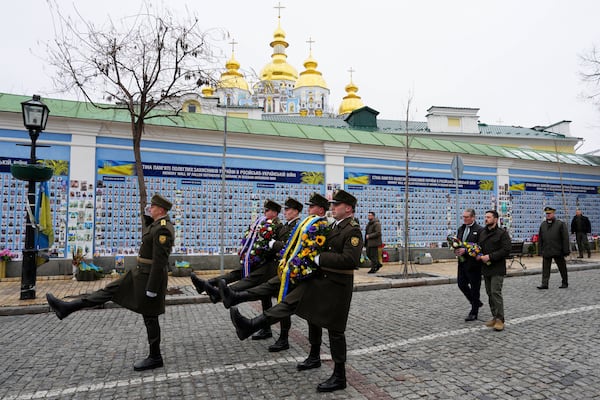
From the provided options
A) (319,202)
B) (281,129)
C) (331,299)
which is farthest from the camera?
(281,129)

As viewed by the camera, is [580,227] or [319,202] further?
[580,227]

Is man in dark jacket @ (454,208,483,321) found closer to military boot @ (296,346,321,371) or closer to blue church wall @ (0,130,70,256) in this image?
military boot @ (296,346,321,371)

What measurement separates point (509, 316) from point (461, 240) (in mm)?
1558

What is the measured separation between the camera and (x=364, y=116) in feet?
93.5

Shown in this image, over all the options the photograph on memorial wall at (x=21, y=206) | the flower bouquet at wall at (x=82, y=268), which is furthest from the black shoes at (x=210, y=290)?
the photograph on memorial wall at (x=21, y=206)

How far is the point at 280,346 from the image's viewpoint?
532 centimetres

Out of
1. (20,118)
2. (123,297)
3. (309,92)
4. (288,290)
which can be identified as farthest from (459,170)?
(309,92)

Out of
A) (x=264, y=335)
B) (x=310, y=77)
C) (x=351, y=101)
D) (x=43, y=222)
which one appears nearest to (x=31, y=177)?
(x=43, y=222)

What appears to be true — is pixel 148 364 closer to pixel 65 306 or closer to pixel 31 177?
pixel 65 306

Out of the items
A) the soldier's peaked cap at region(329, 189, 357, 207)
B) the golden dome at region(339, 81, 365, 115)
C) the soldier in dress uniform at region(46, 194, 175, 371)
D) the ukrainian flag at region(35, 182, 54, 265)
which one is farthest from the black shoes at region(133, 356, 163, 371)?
the golden dome at region(339, 81, 365, 115)

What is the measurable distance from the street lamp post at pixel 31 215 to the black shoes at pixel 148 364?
490 centimetres

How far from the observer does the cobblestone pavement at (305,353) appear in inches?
159

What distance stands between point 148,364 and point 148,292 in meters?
0.83

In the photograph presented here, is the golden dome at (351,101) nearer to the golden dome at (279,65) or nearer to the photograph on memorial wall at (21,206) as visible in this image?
the golden dome at (279,65)
